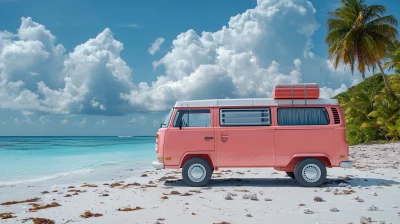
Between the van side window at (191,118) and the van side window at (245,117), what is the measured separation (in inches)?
18.7

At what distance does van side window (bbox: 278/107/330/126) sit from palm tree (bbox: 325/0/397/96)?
20412 mm

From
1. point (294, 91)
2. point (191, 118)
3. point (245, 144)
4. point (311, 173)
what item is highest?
point (294, 91)

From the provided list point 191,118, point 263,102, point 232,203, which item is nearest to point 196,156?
point 191,118

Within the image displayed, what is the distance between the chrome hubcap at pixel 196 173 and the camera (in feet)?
34.9

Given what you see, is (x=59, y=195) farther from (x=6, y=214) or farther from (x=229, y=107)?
(x=229, y=107)

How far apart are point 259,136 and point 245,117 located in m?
0.62

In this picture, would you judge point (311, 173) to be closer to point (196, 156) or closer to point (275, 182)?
point (275, 182)

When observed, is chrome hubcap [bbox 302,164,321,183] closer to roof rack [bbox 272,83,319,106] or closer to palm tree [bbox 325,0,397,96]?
roof rack [bbox 272,83,319,106]

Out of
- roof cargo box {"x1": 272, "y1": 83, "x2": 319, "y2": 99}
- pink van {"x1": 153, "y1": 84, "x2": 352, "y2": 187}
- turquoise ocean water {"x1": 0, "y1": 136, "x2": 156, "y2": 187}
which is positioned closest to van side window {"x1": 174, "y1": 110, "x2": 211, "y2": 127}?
pink van {"x1": 153, "y1": 84, "x2": 352, "y2": 187}

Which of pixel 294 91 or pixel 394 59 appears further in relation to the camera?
pixel 394 59

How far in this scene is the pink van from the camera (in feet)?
34.4

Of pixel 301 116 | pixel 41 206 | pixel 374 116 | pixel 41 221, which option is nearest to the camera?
pixel 41 221

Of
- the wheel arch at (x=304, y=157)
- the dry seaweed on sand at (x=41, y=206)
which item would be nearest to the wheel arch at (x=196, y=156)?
the wheel arch at (x=304, y=157)

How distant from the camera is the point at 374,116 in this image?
94.9 feet
